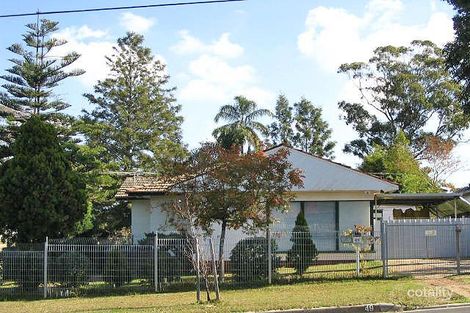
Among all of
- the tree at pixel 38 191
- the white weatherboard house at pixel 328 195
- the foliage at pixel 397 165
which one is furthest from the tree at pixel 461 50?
the foliage at pixel 397 165

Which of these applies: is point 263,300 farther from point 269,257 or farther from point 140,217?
point 140,217

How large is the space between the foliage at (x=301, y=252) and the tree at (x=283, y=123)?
4433cm

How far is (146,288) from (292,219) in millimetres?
8107

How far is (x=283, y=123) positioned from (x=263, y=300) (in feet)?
164

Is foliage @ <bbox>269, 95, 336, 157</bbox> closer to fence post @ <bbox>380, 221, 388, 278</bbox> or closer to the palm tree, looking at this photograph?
the palm tree

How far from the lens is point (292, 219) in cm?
2456

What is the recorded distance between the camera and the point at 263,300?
14969mm

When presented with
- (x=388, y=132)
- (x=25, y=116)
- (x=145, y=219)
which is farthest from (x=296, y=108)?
(x=145, y=219)

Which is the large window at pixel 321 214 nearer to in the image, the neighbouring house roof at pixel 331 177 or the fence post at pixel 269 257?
the neighbouring house roof at pixel 331 177

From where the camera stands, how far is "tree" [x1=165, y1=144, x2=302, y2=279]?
17844 millimetres

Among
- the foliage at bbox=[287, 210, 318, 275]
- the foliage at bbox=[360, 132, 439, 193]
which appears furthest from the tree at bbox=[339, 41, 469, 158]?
the foliage at bbox=[287, 210, 318, 275]

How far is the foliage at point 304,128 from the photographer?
63.9m

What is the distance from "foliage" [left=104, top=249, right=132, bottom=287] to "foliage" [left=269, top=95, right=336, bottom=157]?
151 feet

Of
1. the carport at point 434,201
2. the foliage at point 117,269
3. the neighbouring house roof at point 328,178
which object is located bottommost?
the foliage at point 117,269
